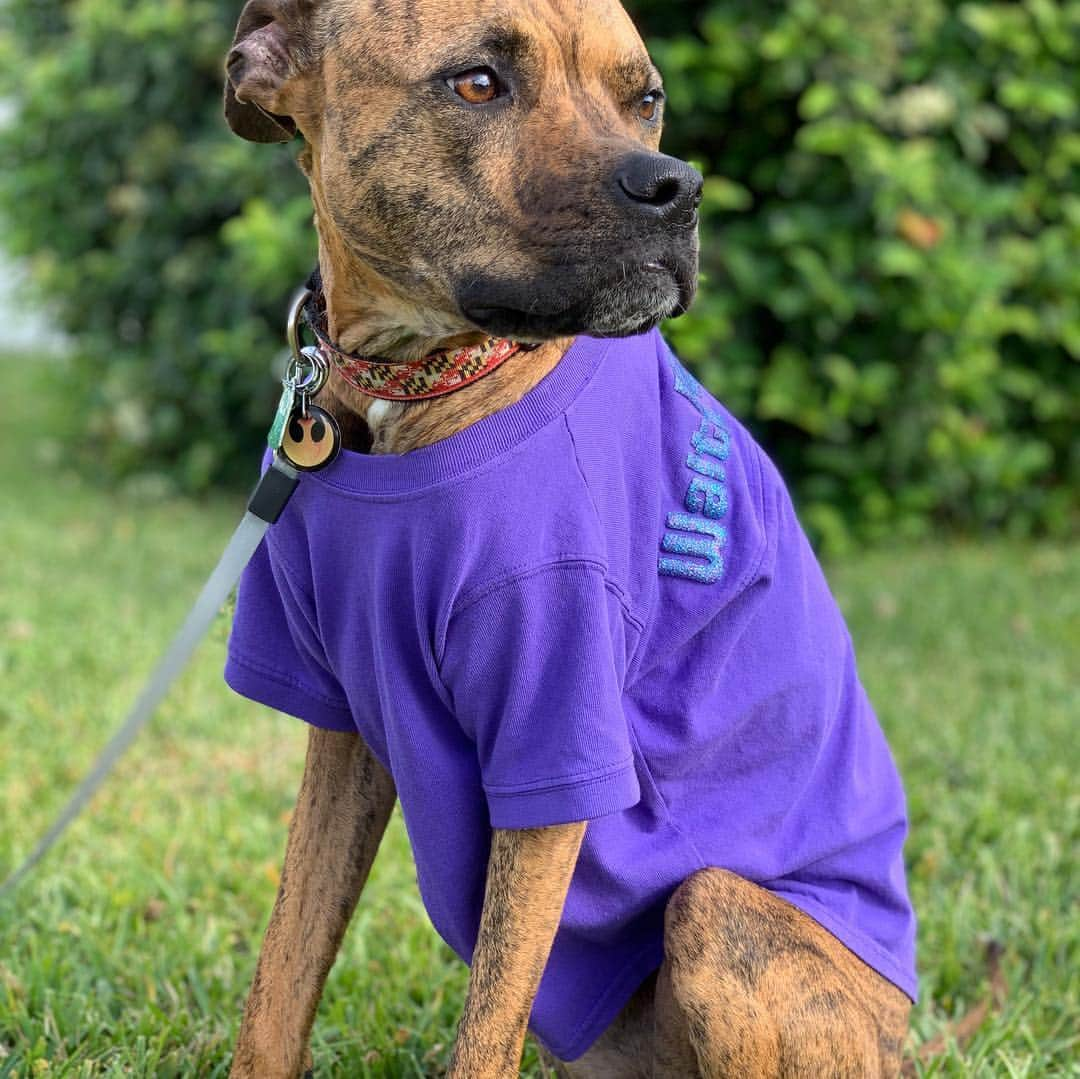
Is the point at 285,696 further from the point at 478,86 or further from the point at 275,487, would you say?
the point at 478,86

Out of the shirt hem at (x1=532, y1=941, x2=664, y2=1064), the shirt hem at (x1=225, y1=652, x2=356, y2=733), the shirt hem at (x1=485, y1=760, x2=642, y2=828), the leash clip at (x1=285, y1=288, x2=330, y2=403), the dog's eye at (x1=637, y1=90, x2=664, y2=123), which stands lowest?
the shirt hem at (x1=532, y1=941, x2=664, y2=1064)

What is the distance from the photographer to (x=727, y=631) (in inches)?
96.2

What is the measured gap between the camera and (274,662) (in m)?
2.55

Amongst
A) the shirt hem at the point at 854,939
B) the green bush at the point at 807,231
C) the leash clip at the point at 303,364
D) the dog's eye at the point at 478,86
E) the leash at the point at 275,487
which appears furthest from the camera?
the green bush at the point at 807,231

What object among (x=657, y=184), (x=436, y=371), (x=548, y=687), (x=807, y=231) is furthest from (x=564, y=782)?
(x=807, y=231)

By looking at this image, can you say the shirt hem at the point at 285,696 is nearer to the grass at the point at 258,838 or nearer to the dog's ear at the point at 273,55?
the grass at the point at 258,838

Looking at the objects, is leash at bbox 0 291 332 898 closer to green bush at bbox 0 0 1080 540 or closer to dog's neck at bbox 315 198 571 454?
dog's neck at bbox 315 198 571 454

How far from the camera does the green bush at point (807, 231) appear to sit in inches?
266

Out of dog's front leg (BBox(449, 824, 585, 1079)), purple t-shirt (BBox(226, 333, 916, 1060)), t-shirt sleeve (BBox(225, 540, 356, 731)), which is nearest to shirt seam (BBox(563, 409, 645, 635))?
purple t-shirt (BBox(226, 333, 916, 1060))

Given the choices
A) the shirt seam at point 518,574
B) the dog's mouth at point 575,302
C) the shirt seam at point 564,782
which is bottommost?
the shirt seam at point 564,782

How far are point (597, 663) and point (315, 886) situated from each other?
86 centimetres

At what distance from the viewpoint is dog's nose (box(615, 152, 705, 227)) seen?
216 cm

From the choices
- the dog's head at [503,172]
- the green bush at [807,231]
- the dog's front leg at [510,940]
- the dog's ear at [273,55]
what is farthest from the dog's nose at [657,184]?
the green bush at [807,231]

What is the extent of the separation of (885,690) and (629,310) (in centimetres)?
355
